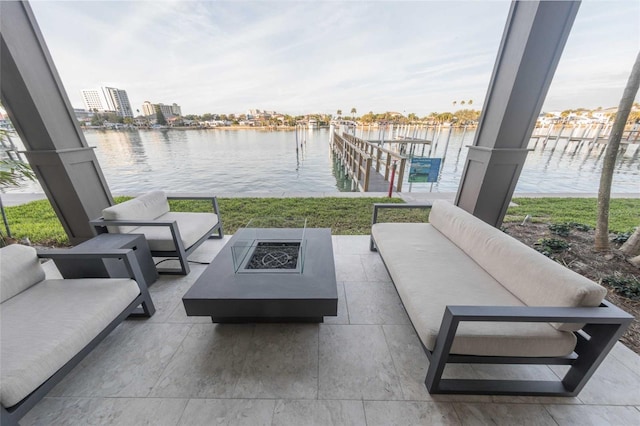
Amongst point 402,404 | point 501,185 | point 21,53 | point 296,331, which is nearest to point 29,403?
point 296,331

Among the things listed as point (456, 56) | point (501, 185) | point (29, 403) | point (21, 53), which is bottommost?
point (29, 403)

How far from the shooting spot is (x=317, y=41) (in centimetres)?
686

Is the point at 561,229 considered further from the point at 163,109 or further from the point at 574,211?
the point at 163,109

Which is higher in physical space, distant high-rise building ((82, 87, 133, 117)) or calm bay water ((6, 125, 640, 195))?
distant high-rise building ((82, 87, 133, 117))

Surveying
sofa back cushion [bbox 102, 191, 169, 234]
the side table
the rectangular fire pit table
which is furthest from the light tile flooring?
sofa back cushion [bbox 102, 191, 169, 234]

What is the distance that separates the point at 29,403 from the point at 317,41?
868 cm

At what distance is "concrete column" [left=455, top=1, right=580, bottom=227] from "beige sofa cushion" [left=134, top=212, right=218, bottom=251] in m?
3.13

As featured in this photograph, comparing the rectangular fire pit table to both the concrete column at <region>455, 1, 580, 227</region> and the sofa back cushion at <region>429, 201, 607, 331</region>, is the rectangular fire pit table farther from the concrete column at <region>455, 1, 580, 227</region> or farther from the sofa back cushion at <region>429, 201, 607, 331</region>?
the concrete column at <region>455, 1, 580, 227</region>

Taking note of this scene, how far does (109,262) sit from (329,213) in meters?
2.95

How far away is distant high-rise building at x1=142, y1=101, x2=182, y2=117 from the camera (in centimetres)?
2937

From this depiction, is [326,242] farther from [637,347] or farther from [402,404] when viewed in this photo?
[637,347]

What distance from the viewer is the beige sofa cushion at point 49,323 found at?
97cm

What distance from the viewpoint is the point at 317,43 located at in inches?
275

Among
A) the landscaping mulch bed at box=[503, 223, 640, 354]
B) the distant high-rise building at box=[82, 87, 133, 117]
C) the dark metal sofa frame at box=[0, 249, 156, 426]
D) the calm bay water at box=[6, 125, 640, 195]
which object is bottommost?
the calm bay water at box=[6, 125, 640, 195]
